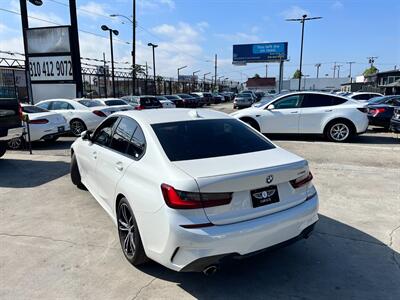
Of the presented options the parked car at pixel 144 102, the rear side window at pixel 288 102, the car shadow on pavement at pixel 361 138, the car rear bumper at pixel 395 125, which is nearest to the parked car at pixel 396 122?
the car rear bumper at pixel 395 125

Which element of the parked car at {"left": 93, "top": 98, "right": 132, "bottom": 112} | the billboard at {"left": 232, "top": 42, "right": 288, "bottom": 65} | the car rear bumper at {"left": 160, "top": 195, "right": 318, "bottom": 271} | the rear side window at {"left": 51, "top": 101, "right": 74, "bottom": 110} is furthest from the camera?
the billboard at {"left": 232, "top": 42, "right": 288, "bottom": 65}

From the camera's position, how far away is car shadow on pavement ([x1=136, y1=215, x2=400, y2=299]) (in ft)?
10.1

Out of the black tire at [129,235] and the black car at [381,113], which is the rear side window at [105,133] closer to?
the black tire at [129,235]

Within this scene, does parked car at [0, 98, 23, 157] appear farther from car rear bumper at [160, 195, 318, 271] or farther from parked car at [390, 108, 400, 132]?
parked car at [390, 108, 400, 132]

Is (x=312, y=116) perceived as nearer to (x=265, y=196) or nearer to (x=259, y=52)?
(x=265, y=196)

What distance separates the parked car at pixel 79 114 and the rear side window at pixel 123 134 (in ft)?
27.9

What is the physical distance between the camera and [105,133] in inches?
186

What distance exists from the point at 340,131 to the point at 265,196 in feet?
29.3

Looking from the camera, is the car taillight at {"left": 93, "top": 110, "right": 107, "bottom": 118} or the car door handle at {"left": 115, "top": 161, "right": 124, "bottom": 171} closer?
the car door handle at {"left": 115, "top": 161, "right": 124, "bottom": 171}

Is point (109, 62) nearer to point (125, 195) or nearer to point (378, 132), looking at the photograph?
point (378, 132)

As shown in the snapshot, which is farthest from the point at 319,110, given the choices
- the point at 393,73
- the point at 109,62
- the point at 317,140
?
the point at 393,73

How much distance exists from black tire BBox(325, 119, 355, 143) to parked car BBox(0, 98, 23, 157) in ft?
29.2

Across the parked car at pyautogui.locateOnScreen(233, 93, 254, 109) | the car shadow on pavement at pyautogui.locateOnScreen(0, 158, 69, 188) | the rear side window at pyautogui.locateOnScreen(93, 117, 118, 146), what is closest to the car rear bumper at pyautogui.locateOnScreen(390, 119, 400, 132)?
the rear side window at pyautogui.locateOnScreen(93, 117, 118, 146)

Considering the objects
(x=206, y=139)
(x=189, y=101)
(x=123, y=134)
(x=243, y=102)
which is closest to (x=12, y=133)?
(x=123, y=134)
